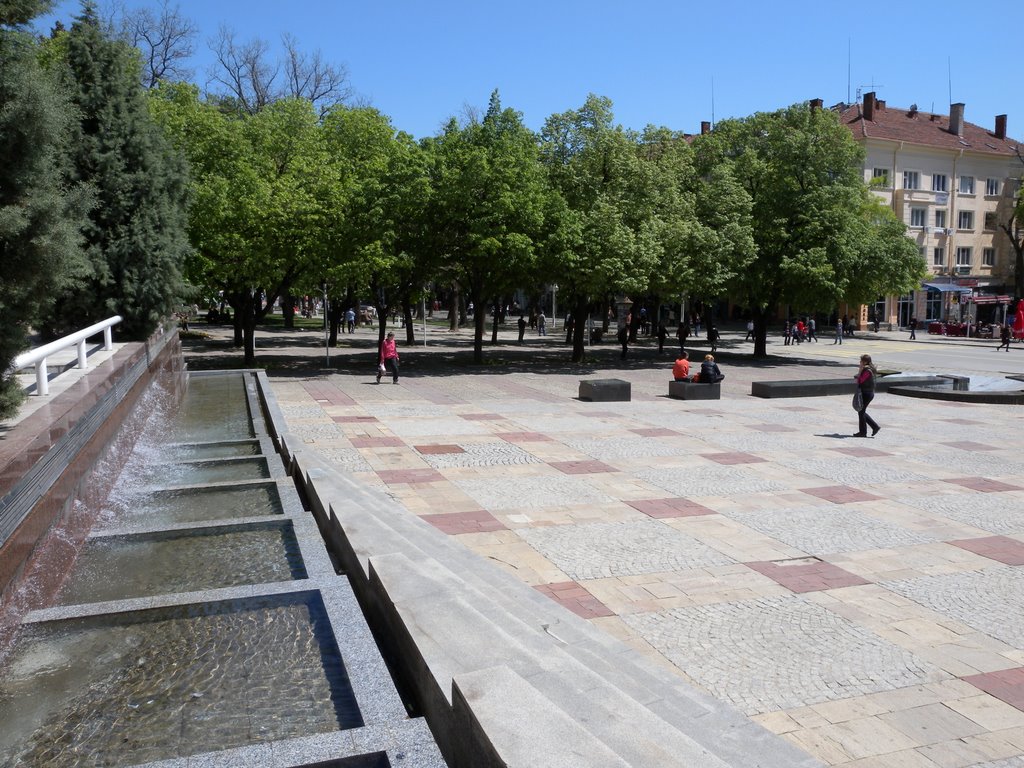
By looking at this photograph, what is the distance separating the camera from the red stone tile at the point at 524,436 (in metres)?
14.5

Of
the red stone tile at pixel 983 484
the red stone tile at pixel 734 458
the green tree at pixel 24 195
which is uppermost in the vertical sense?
the green tree at pixel 24 195

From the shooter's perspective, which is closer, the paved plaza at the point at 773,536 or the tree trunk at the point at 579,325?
the paved plaza at the point at 773,536

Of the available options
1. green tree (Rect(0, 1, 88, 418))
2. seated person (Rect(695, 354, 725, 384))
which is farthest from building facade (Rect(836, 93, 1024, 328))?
green tree (Rect(0, 1, 88, 418))

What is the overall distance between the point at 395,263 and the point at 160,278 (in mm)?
9813

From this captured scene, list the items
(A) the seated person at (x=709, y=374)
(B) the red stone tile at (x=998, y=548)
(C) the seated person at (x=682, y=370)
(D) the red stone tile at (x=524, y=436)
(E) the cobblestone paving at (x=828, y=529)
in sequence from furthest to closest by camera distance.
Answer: (C) the seated person at (x=682, y=370)
(A) the seated person at (x=709, y=374)
(D) the red stone tile at (x=524, y=436)
(E) the cobblestone paving at (x=828, y=529)
(B) the red stone tile at (x=998, y=548)

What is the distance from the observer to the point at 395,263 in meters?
26.6

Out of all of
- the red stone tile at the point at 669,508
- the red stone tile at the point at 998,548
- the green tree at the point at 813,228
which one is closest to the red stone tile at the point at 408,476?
the red stone tile at the point at 669,508

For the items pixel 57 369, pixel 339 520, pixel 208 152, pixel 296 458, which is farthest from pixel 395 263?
pixel 339 520

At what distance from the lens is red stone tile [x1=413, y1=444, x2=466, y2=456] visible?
43.3 ft

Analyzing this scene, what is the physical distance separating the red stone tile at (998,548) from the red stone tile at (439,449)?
24.1 ft

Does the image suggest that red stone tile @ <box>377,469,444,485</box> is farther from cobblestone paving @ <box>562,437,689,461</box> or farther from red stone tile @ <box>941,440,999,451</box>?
red stone tile @ <box>941,440,999,451</box>

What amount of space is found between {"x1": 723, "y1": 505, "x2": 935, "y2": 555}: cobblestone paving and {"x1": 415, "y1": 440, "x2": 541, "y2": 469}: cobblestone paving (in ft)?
12.9

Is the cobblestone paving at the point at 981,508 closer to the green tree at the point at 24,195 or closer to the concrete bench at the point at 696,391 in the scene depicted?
the green tree at the point at 24,195

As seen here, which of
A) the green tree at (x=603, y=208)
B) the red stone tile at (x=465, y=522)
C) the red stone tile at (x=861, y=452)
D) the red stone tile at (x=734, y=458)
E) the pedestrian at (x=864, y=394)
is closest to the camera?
the red stone tile at (x=465, y=522)
